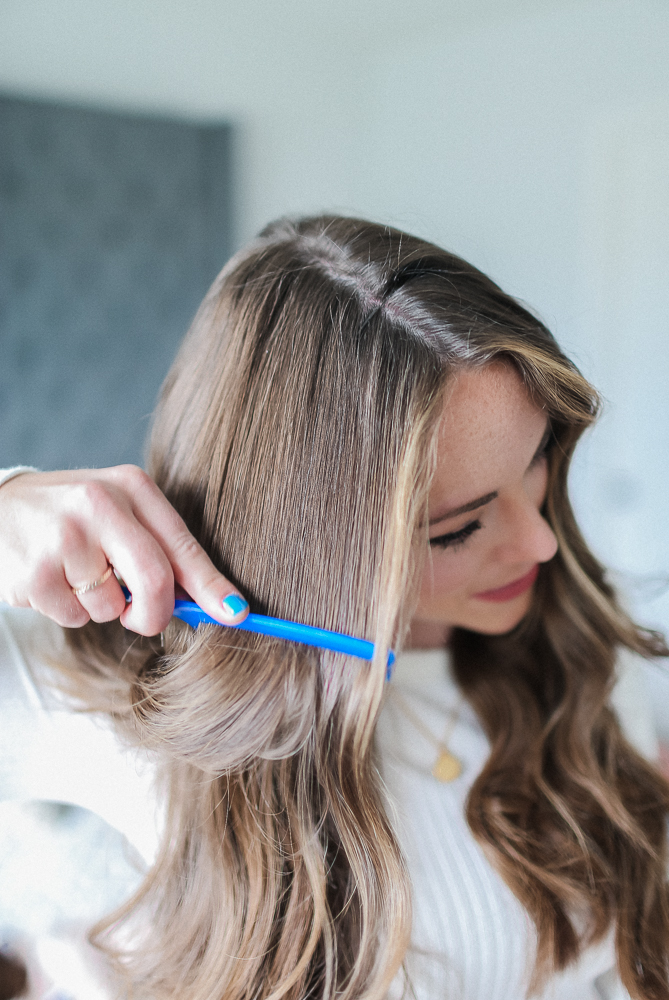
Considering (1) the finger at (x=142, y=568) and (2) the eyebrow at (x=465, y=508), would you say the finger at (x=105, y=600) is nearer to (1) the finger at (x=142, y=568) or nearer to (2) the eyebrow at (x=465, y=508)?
(1) the finger at (x=142, y=568)

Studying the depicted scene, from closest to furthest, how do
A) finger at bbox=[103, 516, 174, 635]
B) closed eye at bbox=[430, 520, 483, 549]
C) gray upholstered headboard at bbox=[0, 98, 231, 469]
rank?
finger at bbox=[103, 516, 174, 635] < closed eye at bbox=[430, 520, 483, 549] < gray upholstered headboard at bbox=[0, 98, 231, 469]

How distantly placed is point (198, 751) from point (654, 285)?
5.90 ft

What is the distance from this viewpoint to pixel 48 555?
0.53m

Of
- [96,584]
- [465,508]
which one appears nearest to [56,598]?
[96,584]

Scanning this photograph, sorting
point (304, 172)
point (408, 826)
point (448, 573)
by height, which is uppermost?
point (304, 172)

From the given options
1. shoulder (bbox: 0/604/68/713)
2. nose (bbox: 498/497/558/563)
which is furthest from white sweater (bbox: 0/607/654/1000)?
nose (bbox: 498/497/558/563)

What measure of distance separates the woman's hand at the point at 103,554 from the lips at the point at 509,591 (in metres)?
0.33

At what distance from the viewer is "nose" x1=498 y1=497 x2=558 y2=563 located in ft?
2.16

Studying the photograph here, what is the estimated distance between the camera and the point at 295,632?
0.56 meters

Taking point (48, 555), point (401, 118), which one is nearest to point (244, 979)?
point (48, 555)

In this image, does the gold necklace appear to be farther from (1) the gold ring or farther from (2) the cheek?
(1) the gold ring

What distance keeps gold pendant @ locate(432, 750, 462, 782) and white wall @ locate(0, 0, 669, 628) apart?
0.94 m

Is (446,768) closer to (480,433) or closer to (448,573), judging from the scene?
(448,573)

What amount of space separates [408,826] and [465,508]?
349 mm
